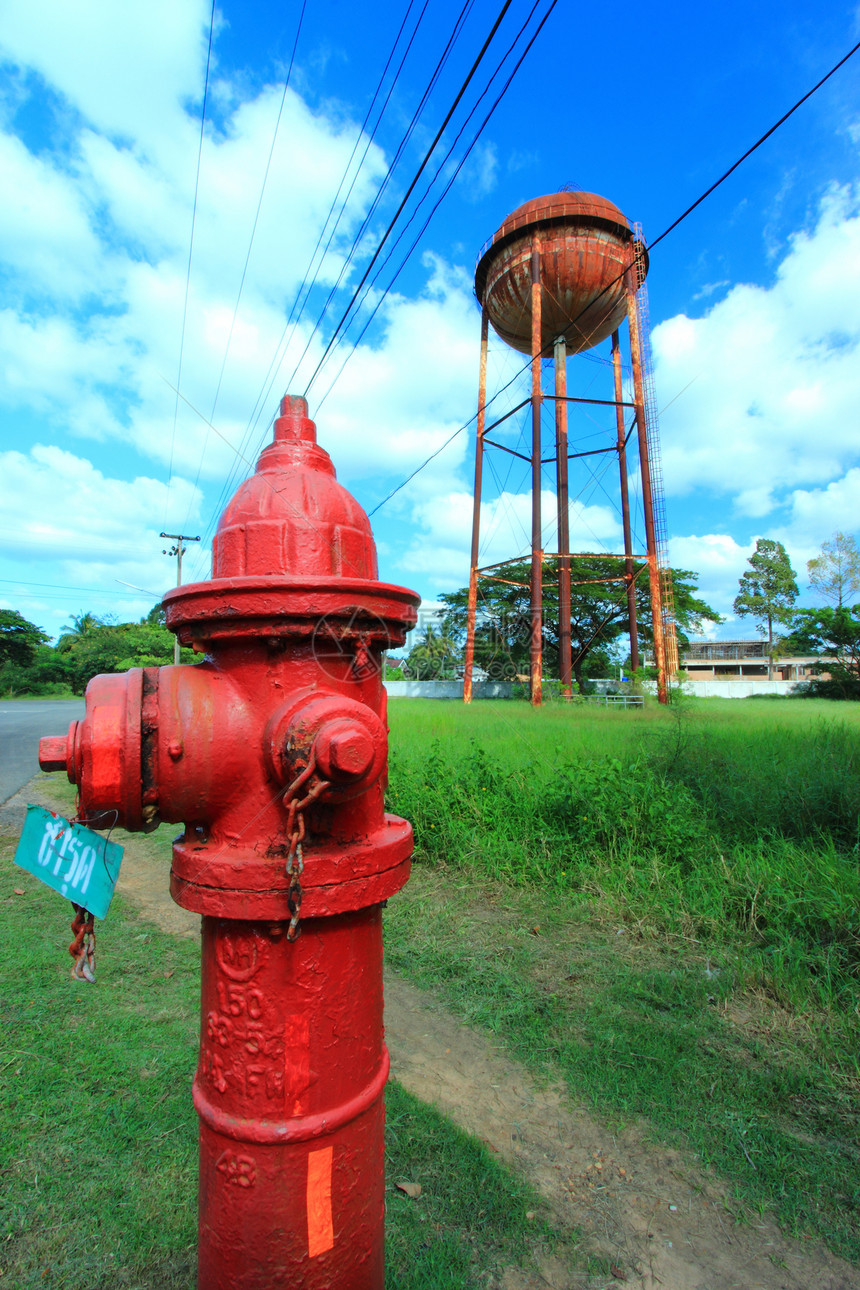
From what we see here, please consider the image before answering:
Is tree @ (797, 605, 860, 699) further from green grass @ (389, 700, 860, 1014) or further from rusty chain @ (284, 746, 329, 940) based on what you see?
rusty chain @ (284, 746, 329, 940)

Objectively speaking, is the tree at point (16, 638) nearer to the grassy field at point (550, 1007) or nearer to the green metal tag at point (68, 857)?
the grassy field at point (550, 1007)

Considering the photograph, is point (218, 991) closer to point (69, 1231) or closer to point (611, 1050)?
point (69, 1231)

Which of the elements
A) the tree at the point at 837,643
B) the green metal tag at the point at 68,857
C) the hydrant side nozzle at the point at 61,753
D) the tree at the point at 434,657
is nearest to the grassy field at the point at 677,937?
the green metal tag at the point at 68,857

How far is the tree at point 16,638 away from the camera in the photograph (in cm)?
3431

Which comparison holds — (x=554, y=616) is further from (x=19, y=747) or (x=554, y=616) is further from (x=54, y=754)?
(x=54, y=754)

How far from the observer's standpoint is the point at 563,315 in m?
14.4

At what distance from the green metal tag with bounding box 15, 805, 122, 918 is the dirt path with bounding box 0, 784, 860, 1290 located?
1313mm

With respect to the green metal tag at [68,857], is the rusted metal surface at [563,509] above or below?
above

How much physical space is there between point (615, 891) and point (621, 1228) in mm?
1867

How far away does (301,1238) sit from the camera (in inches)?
36.0

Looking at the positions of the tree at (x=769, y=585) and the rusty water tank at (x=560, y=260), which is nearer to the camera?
the rusty water tank at (x=560, y=260)

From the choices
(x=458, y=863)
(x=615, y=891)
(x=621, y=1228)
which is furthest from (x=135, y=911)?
(x=621, y=1228)

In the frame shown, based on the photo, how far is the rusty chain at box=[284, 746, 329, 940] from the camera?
0.81 metres

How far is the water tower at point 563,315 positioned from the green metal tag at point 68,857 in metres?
11.4
